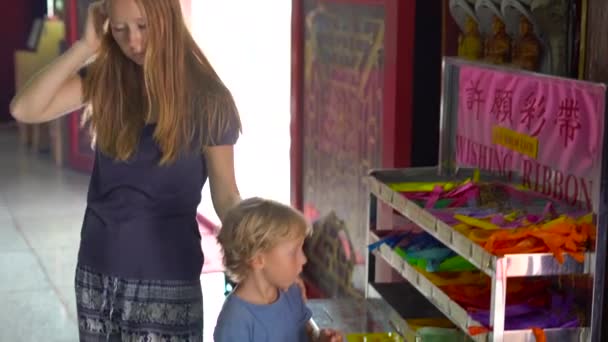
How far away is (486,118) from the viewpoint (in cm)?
255

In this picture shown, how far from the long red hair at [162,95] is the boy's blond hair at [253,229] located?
8.4 inches

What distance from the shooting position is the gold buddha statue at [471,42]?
2.69 m

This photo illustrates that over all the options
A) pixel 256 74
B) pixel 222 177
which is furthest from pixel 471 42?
pixel 256 74

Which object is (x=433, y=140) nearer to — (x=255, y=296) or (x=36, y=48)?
(x=255, y=296)

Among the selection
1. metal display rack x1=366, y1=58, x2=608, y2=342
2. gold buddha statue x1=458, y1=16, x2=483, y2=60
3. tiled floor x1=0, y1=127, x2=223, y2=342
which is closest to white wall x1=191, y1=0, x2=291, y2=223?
tiled floor x1=0, y1=127, x2=223, y2=342

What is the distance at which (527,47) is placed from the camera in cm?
238

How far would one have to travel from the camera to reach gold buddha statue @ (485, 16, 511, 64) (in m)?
2.51

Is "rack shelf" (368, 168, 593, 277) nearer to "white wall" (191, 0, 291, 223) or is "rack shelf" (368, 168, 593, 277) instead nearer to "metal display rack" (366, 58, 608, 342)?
"metal display rack" (366, 58, 608, 342)

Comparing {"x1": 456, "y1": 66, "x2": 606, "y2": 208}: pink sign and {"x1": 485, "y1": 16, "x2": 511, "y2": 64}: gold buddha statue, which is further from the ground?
{"x1": 485, "y1": 16, "x2": 511, "y2": 64}: gold buddha statue

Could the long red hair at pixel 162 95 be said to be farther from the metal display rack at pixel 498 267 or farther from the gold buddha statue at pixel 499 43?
the gold buddha statue at pixel 499 43

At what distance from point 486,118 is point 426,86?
2.64 feet

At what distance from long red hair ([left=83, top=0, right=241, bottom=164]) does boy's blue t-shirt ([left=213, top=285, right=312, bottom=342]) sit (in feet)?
1.24

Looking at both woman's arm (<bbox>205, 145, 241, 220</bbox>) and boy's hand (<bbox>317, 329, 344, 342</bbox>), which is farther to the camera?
woman's arm (<bbox>205, 145, 241, 220</bbox>)

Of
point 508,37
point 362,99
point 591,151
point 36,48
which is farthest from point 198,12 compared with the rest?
point 591,151
